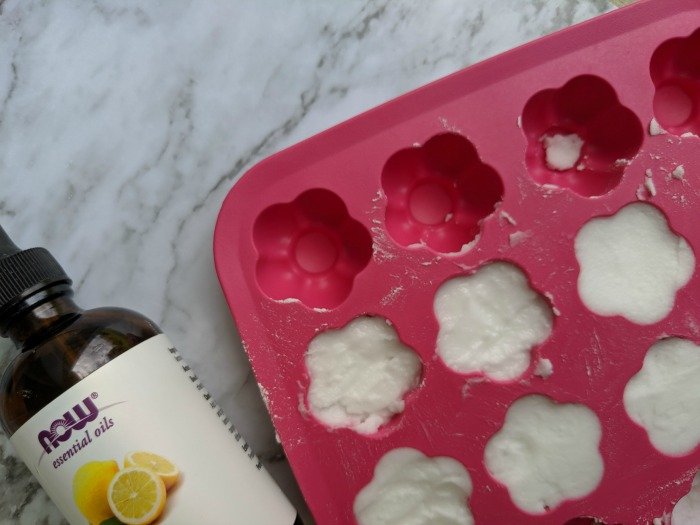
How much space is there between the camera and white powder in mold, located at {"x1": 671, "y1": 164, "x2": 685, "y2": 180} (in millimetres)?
800

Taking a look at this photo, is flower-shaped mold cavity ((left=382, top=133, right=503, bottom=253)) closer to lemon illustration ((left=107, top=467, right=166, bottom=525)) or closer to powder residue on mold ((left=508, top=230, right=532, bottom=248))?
powder residue on mold ((left=508, top=230, right=532, bottom=248))

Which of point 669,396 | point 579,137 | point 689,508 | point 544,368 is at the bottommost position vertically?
point 689,508

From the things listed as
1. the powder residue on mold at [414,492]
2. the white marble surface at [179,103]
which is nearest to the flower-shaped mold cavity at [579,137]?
the white marble surface at [179,103]

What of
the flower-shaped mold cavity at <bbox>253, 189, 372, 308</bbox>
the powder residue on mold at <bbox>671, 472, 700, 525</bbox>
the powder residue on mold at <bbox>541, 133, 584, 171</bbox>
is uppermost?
the flower-shaped mold cavity at <bbox>253, 189, 372, 308</bbox>

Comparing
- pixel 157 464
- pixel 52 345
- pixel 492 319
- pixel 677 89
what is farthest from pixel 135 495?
pixel 677 89

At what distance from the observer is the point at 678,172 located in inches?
31.5

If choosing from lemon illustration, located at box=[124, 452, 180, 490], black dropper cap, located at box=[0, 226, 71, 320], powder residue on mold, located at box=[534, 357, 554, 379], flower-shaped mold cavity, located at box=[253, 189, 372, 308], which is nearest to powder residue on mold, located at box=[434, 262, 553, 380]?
powder residue on mold, located at box=[534, 357, 554, 379]

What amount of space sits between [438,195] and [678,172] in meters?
0.31

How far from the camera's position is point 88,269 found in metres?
0.89

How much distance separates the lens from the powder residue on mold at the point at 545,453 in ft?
2.62

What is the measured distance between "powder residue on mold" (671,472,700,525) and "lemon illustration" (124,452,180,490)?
640mm

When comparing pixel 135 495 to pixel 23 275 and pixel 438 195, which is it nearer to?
pixel 23 275

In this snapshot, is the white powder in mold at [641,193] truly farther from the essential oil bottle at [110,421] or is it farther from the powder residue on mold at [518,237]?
the essential oil bottle at [110,421]

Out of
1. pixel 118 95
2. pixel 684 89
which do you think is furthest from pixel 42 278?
pixel 684 89
